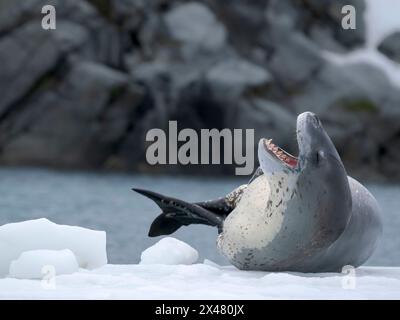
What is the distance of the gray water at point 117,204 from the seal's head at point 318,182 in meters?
5.45

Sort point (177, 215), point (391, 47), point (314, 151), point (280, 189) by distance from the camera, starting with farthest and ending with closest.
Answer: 1. point (391, 47)
2. point (177, 215)
3. point (280, 189)
4. point (314, 151)

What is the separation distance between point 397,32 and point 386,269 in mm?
31069

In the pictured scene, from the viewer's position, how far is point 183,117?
33.6 m

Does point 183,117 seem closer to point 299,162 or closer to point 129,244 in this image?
point 129,244

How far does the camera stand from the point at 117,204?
79.0 ft

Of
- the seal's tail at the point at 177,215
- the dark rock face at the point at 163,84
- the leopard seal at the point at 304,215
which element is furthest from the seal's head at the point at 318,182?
the dark rock face at the point at 163,84

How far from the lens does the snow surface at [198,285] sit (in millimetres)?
6090

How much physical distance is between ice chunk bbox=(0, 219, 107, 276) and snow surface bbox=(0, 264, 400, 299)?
0.66ft
